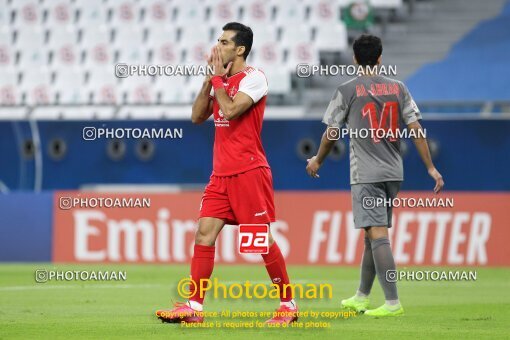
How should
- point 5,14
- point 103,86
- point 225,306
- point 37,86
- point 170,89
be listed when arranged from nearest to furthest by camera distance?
point 225,306, point 170,89, point 103,86, point 37,86, point 5,14

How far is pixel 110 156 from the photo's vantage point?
1831 cm

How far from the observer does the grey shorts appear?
8625mm

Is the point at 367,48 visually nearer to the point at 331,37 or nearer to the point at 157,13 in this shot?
the point at 331,37

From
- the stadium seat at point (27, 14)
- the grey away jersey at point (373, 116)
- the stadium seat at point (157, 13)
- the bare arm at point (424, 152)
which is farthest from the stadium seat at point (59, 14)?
the bare arm at point (424, 152)

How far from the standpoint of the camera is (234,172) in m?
7.94

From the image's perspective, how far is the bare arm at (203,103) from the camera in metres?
7.94

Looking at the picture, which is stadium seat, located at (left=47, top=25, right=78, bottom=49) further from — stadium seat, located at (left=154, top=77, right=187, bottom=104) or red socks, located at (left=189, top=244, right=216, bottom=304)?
red socks, located at (left=189, top=244, right=216, bottom=304)

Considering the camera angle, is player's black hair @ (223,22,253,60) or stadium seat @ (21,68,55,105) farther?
stadium seat @ (21,68,55,105)

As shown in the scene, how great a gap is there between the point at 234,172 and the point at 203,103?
523 millimetres

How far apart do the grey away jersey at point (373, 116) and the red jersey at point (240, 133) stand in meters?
0.91

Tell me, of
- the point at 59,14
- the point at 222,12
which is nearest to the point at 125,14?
the point at 59,14


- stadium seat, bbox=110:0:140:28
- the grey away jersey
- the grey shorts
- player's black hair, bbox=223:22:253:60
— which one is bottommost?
stadium seat, bbox=110:0:140:28

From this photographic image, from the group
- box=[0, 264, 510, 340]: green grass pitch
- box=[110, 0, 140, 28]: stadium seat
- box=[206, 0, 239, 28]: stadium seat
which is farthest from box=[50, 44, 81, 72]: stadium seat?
box=[0, 264, 510, 340]: green grass pitch

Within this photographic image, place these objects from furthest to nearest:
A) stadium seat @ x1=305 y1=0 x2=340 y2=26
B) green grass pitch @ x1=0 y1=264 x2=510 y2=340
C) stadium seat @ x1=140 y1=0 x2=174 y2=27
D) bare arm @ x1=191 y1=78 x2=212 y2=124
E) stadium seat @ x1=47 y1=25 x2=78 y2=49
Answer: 1. stadium seat @ x1=47 y1=25 x2=78 y2=49
2. stadium seat @ x1=140 y1=0 x2=174 y2=27
3. stadium seat @ x1=305 y1=0 x2=340 y2=26
4. bare arm @ x1=191 y1=78 x2=212 y2=124
5. green grass pitch @ x1=0 y1=264 x2=510 y2=340
